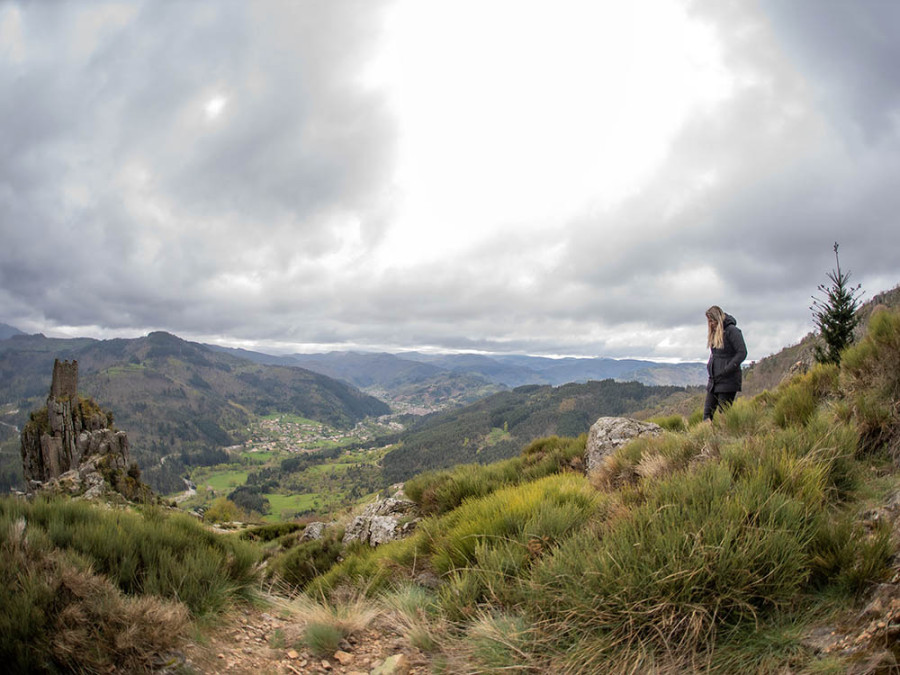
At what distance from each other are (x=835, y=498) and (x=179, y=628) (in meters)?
6.17

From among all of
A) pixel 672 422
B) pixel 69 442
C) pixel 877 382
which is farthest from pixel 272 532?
pixel 69 442

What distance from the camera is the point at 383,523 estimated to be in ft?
28.0

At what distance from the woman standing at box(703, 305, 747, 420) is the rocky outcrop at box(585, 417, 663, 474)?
63.5 inches

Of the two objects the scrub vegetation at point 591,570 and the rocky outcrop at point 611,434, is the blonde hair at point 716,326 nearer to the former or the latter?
the rocky outcrop at point 611,434

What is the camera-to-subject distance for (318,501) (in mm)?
139125

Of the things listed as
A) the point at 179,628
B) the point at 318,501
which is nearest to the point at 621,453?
the point at 179,628

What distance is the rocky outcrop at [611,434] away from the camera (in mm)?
10055

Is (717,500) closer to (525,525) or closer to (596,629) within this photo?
(596,629)

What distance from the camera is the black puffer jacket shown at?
902 cm

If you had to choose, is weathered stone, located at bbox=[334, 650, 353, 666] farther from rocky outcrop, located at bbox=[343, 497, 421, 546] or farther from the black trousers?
the black trousers

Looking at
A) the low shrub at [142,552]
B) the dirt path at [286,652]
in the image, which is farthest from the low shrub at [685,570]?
the low shrub at [142,552]

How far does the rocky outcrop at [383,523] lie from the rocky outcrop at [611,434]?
469 cm

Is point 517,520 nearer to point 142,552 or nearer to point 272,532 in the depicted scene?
point 142,552

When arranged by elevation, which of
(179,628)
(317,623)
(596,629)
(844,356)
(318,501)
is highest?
(844,356)
